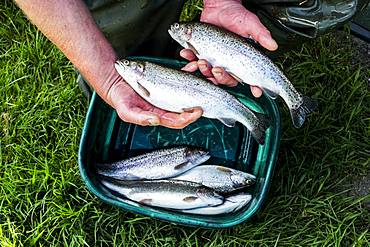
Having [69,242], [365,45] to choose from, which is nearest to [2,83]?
[69,242]

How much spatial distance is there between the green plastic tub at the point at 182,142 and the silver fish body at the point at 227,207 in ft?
0.06

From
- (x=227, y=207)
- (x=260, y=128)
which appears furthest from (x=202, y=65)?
(x=227, y=207)

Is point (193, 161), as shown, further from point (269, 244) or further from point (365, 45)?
point (365, 45)

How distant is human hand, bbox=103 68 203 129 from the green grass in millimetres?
571

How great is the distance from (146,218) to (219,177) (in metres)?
0.33

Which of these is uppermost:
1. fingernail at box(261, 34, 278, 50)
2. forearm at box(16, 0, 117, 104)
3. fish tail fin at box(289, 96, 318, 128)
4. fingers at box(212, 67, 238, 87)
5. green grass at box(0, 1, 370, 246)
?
forearm at box(16, 0, 117, 104)

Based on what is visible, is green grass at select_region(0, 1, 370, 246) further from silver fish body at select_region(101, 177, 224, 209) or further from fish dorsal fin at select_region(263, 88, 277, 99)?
fish dorsal fin at select_region(263, 88, 277, 99)

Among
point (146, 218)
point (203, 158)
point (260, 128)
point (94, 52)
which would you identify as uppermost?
point (94, 52)

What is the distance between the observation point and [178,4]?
104 inches

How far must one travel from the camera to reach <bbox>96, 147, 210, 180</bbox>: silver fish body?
8.39 feet

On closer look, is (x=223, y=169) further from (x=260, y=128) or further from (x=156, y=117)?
(x=156, y=117)

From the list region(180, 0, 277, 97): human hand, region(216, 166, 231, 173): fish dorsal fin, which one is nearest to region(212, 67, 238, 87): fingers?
region(180, 0, 277, 97): human hand

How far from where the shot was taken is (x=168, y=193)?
Answer: 98.0 inches

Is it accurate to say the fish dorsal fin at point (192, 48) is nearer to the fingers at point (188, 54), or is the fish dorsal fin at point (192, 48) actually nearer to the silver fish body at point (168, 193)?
the fingers at point (188, 54)
